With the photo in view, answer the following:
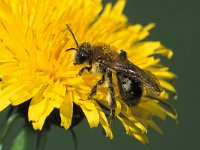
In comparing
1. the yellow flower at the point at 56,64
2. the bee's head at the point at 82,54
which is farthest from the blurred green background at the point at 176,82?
the bee's head at the point at 82,54

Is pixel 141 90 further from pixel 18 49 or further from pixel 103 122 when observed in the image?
pixel 18 49

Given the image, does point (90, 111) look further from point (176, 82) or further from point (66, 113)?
point (176, 82)

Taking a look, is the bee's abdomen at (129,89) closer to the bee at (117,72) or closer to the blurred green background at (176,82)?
the bee at (117,72)

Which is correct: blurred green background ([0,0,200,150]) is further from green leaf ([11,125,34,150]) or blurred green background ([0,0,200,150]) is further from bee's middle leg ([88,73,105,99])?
bee's middle leg ([88,73,105,99])

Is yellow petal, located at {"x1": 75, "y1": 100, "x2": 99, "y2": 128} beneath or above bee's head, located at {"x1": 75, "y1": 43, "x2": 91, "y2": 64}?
beneath

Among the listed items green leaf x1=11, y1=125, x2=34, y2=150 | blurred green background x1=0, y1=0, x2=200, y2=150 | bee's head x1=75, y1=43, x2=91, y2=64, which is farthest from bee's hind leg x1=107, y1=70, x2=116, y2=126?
blurred green background x1=0, y1=0, x2=200, y2=150

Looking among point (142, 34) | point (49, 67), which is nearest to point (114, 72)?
point (49, 67)

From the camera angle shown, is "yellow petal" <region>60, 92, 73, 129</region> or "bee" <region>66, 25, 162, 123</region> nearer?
"yellow petal" <region>60, 92, 73, 129</region>
